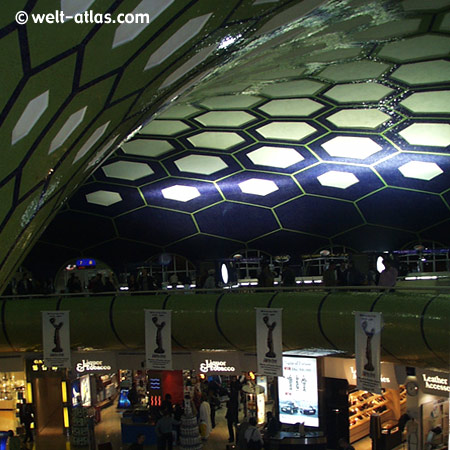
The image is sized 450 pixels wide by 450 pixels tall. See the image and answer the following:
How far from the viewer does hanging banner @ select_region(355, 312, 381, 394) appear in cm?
1334

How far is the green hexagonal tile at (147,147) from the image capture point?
22.5m

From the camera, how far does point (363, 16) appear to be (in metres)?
11.8

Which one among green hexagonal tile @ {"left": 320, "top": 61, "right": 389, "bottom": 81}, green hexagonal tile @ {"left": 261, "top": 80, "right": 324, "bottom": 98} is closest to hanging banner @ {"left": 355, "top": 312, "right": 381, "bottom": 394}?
green hexagonal tile @ {"left": 320, "top": 61, "right": 389, "bottom": 81}

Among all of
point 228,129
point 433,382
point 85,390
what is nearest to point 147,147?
point 228,129

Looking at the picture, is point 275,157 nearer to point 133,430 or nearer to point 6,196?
point 133,430

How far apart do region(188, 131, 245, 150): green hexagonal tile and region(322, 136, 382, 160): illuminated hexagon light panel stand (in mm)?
3109

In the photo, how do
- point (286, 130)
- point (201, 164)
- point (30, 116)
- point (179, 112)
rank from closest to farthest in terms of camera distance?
1. point (30, 116)
2. point (179, 112)
3. point (286, 130)
4. point (201, 164)

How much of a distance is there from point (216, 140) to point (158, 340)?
8.10 m

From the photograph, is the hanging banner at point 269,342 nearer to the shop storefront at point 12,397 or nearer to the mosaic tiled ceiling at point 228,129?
the mosaic tiled ceiling at point 228,129

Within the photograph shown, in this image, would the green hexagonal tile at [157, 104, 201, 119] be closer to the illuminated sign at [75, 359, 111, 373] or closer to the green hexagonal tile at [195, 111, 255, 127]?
the green hexagonal tile at [195, 111, 255, 127]

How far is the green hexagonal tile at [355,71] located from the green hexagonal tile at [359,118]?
9.80 feet

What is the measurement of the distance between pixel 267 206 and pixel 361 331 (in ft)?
40.6

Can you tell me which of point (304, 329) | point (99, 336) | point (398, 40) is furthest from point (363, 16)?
point (99, 336)

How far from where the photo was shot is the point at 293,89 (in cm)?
1762
